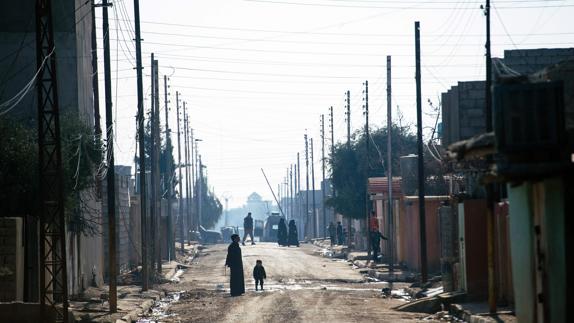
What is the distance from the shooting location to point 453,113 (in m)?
35.2

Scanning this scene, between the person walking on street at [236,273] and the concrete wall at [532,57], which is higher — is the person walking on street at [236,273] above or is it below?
below

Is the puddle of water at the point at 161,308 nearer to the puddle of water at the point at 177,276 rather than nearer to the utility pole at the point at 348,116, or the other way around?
the puddle of water at the point at 177,276

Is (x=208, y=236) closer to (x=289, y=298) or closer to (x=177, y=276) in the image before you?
(x=177, y=276)

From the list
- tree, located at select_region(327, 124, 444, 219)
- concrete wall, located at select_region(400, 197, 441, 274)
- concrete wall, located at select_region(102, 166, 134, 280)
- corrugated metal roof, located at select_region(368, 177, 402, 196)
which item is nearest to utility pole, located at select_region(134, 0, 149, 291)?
concrete wall, located at select_region(102, 166, 134, 280)

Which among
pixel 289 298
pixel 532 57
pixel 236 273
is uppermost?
pixel 532 57

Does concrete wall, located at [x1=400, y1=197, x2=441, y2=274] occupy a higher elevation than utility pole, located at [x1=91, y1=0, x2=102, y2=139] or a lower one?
lower

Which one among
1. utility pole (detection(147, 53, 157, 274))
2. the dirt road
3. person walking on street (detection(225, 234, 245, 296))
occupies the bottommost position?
the dirt road

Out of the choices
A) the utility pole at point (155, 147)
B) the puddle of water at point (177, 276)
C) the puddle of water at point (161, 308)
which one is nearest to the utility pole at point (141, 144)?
the puddle of water at point (161, 308)

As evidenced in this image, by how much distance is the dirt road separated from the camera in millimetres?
24406

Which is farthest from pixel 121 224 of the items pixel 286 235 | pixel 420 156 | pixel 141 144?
pixel 286 235

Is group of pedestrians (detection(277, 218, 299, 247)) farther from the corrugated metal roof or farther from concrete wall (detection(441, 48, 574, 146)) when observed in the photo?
concrete wall (detection(441, 48, 574, 146))

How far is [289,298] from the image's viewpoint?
29.5m

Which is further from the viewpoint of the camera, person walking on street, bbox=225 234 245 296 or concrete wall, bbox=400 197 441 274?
concrete wall, bbox=400 197 441 274

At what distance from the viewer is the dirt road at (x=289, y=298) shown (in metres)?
24.4
